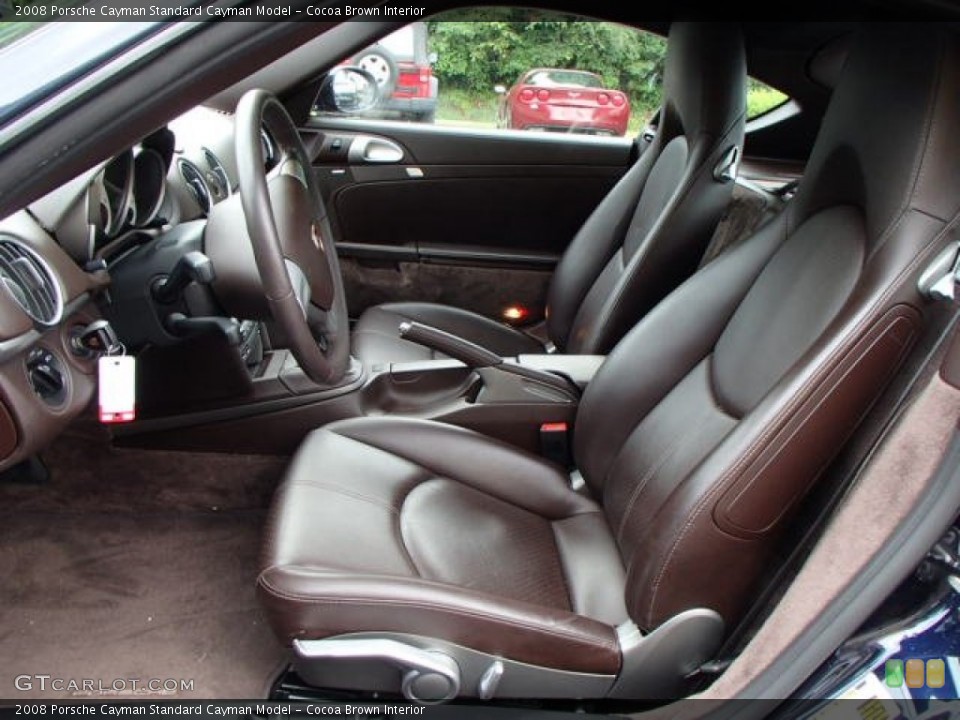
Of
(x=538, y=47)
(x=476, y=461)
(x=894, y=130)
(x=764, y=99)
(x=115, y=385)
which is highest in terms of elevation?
(x=894, y=130)

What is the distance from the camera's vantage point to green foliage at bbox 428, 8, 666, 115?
2014mm

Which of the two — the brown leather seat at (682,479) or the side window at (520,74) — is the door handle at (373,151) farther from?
the brown leather seat at (682,479)

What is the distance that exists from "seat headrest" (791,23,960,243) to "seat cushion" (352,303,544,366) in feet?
3.40

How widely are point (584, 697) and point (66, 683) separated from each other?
2.63 ft

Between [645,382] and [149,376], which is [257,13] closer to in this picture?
[645,382]

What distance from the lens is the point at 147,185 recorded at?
4.64 feet

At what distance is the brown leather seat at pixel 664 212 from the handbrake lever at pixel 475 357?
0.61ft

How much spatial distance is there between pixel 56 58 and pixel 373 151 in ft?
5.57

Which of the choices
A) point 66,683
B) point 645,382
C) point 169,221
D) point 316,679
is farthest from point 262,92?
point 66,683

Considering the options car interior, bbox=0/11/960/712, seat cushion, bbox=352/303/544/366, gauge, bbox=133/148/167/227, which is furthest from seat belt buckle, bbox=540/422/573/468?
gauge, bbox=133/148/167/227

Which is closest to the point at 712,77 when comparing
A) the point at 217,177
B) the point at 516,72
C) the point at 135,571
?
the point at 516,72

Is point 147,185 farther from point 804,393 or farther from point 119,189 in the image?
point 804,393

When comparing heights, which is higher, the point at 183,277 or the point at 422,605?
the point at 183,277

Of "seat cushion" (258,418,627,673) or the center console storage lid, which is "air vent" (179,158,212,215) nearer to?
"seat cushion" (258,418,627,673)
